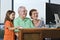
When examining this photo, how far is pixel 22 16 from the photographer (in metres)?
3.02

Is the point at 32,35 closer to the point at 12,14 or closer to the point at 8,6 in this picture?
the point at 12,14

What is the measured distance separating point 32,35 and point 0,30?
2.02 m

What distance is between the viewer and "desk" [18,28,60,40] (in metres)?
2.23

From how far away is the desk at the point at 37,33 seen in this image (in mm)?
2229

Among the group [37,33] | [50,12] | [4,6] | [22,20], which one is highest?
[4,6]

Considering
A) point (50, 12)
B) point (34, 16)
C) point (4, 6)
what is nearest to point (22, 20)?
point (34, 16)

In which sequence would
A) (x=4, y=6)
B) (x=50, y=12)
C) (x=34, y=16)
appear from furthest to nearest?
(x=4, y=6), (x=34, y=16), (x=50, y=12)

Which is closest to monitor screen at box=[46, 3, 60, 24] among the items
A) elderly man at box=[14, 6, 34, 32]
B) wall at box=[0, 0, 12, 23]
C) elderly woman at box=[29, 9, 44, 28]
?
elderly man at box=[14, 6, 34, 32]

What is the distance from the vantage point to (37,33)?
7.61 feet

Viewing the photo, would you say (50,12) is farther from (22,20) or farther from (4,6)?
(4,6)

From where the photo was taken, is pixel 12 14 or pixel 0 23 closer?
pixel 12 14

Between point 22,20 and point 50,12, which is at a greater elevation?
point 50,12

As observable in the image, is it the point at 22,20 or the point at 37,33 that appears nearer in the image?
the point at 37,33

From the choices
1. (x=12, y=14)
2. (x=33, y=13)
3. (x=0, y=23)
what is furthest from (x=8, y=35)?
(x=0, y=23)
